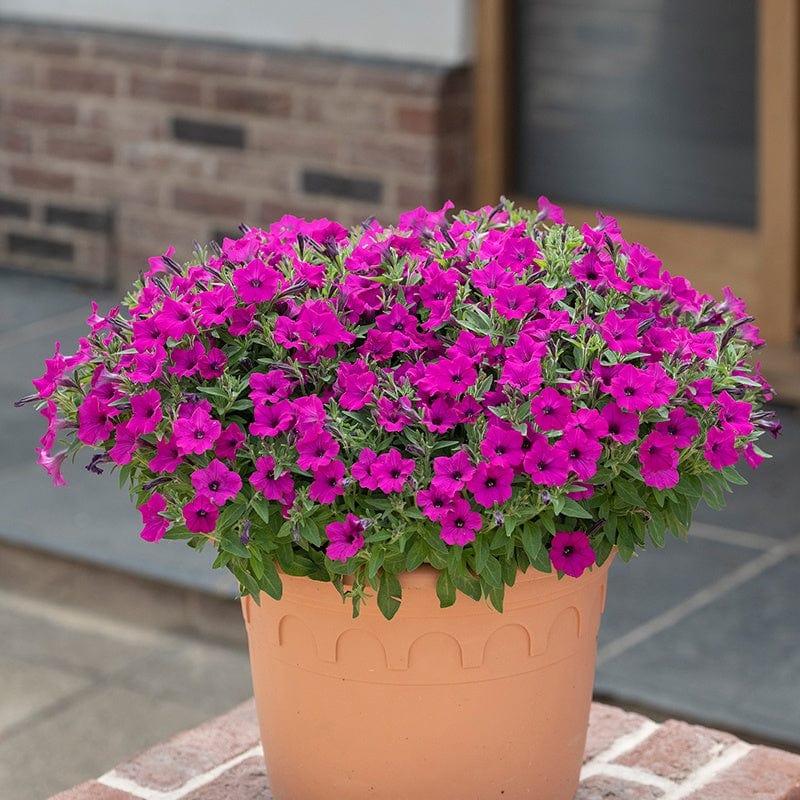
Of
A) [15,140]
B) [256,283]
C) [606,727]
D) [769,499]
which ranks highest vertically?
[15,140]

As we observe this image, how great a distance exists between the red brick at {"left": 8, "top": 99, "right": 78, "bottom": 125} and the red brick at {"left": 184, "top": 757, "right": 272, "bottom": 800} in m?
3.84

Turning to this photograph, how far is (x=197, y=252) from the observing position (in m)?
2.19

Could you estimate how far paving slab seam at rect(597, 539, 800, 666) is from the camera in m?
3.46

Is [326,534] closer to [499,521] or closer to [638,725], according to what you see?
[499,521]

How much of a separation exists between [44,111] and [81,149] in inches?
8.5

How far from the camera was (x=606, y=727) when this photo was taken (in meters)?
2.71

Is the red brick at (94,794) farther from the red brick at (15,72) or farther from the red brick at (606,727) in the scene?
the red brick at (15,72)

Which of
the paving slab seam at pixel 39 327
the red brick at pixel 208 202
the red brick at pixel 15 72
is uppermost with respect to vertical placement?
the red brick at pixel 15 72

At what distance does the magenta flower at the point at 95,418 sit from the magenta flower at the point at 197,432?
133mm

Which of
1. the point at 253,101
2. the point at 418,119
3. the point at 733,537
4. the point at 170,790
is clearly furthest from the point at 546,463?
the point at 253,101

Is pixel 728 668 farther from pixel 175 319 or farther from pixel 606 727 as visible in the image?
pixel 175 319

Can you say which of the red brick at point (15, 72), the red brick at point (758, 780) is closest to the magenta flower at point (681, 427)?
the red brick at point (758, 780)

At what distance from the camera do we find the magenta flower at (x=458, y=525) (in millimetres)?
1918

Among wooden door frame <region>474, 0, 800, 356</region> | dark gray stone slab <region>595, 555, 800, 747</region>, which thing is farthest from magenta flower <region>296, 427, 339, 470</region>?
wooden door frame <region>474, 0, 800, 356</region>
